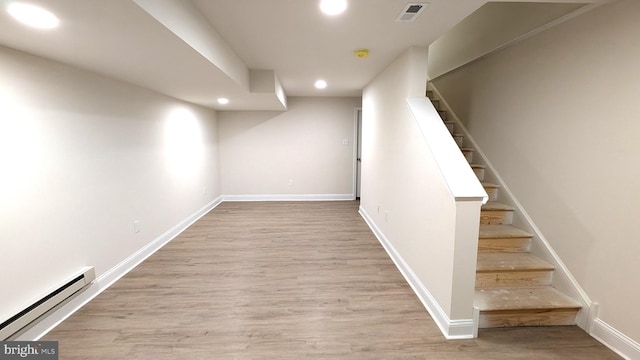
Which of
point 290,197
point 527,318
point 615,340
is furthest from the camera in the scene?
point 290,197

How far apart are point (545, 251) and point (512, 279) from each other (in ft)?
1.35

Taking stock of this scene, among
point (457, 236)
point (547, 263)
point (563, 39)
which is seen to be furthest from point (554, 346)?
point (563, 39)

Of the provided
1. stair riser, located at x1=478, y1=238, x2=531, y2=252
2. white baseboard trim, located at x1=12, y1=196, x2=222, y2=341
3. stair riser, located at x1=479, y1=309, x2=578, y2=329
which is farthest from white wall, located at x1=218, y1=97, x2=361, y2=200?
stair riser, located at x1=479, y1=309, x2=578, y2=329

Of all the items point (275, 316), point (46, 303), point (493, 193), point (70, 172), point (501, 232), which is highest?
point (70, 172)

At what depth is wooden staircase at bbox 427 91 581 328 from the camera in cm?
196

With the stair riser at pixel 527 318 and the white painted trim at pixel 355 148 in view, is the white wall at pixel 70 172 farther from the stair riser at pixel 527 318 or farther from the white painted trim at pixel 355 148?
the white painted trim at pixel 355 148

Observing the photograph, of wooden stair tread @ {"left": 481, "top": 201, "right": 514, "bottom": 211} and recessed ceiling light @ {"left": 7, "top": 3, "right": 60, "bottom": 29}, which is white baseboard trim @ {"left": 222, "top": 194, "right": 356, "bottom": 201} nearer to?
wooden stair tread @ {"left": 481, "top": 201, "right": 514, "bottom": 211}

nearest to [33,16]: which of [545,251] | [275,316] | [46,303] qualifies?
[46,303]

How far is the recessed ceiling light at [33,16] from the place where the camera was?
3.94 ft

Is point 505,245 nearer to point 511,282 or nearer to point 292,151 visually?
point 511,282

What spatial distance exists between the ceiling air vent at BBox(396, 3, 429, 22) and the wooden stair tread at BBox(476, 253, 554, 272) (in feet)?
6.54

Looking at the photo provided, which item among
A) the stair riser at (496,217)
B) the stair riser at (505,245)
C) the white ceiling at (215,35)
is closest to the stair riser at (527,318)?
the stair riser at (505,245)

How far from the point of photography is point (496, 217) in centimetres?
267

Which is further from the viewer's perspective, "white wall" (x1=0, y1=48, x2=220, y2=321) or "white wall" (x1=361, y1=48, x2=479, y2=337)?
"white wall" (x1=361, y1=48, x2=479, y2=337)
